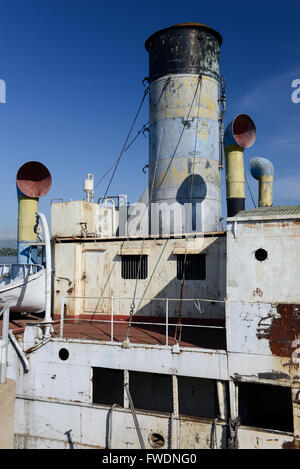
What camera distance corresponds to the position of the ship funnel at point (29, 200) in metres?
15.7

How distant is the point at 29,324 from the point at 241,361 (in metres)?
6.31

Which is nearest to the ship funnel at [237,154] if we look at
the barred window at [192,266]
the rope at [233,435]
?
the barred window at [192,266]

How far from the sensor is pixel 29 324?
452 inches

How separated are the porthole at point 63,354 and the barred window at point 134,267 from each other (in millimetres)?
4078

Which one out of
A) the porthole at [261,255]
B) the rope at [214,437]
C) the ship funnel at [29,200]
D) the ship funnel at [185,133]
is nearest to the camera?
the rope at [214,437]

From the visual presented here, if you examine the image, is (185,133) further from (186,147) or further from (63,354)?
(63,354)

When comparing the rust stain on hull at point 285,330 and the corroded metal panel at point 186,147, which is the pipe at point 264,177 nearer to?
the corroded metal panel at point 186,147

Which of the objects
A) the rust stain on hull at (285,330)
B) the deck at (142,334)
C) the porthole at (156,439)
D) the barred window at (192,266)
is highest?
the barred window at (192,266)

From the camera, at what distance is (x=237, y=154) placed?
14289 millimetres

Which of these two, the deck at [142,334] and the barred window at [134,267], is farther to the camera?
the barred window at [134,267]

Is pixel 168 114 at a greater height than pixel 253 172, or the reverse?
pixel 168 114

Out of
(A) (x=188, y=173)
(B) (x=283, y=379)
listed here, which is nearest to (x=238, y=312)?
(B) (x=283, y=379)

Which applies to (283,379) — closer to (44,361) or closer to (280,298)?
(280,298)

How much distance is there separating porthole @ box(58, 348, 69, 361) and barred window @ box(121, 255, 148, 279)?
4078 mm
